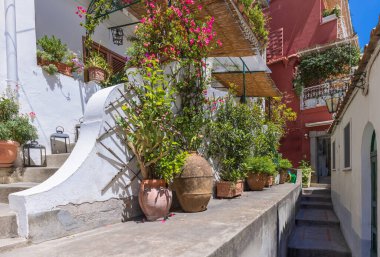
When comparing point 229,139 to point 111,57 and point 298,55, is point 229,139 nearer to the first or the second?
point 111,57

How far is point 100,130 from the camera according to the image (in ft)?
11.1

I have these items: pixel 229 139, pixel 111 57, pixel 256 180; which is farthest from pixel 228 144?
pixel 111 57

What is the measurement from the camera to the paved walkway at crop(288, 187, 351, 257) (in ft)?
23.3

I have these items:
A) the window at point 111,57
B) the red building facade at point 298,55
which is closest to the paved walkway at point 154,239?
the window at point 111,57

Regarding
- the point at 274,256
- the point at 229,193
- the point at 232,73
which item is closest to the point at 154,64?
the point at 229,193

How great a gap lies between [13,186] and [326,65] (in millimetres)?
14227

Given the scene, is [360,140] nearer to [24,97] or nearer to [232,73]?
[232,73]

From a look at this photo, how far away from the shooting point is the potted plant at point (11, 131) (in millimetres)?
3994

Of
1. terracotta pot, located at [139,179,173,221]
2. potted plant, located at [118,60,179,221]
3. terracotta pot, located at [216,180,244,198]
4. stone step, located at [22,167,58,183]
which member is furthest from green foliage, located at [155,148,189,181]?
terracotta pot, located at [216,180,244,198]

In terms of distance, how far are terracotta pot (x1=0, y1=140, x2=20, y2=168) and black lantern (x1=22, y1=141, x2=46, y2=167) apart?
13.3 inches

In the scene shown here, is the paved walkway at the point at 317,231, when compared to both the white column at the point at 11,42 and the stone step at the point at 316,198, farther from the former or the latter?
the white column at the point at 11,42

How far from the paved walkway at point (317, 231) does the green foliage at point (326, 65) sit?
560 cm

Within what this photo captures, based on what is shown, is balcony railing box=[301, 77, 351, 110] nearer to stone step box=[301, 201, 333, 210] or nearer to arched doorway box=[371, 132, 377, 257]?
stone step box=[301, 201, 333, 210]

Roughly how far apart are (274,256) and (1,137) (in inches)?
187
